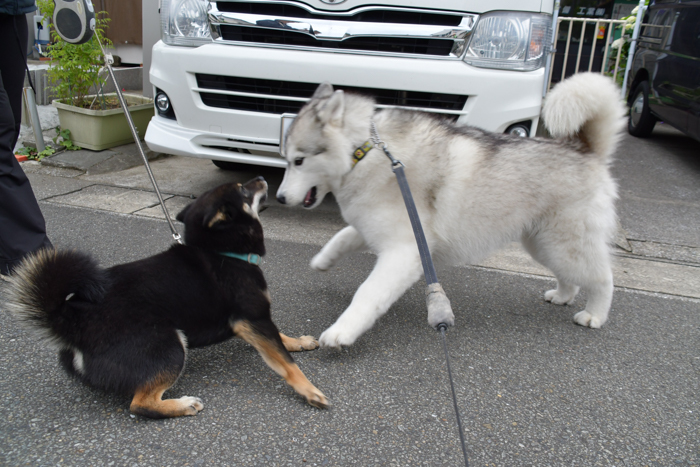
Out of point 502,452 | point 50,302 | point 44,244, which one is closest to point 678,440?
point 502,452

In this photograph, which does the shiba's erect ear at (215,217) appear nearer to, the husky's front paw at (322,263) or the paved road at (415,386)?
the paved road at (415,386)

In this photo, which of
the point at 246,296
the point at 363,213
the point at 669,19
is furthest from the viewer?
the point at 669,19

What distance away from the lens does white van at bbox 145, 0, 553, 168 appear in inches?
138

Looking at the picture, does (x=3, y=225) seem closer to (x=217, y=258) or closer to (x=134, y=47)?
(x=217, y=258)

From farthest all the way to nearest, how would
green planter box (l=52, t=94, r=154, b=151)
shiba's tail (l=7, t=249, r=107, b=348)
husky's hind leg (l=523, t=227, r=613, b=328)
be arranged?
1. green planter box (l=52, t=94, r=154, b=151)
2. husky's hind leg (l=523, t=227, r=613, b=328)
3. shiba's tail (l=7, t=249, r=107, b=348)

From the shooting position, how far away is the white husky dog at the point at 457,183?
2.44m

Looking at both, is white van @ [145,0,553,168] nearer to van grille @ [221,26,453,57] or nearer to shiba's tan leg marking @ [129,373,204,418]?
van grille @ [221,26,453,57]

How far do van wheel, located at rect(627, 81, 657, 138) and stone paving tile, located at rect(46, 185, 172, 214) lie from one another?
6.74 metres

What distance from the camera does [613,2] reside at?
11898mm

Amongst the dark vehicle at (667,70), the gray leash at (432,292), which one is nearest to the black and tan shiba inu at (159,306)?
the gray leash at (432,292)

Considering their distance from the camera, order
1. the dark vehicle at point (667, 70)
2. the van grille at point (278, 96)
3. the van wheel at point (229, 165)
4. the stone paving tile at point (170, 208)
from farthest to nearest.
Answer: the dark vehicle at point (667, 70) → the van wheel at point (229, 165) → the stone paving tile at point (170, 208) → the van grille at point (278, 96)

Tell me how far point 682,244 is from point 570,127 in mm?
2010

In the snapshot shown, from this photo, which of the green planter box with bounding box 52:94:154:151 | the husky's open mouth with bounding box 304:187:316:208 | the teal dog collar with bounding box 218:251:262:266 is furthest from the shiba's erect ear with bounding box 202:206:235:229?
the green planter box with bounding box 52:94:154:151

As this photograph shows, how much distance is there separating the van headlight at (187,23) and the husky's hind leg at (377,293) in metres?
2.54
